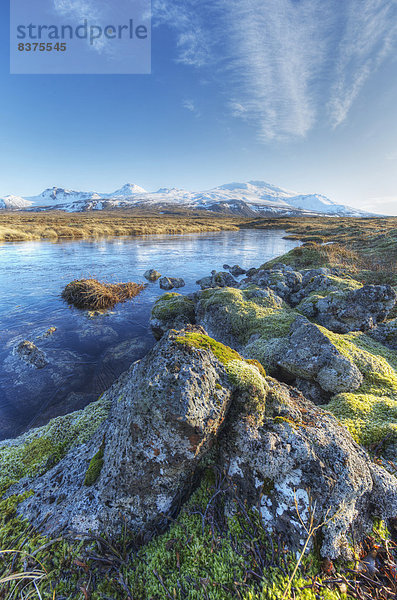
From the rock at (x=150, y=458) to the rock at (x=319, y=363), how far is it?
2894 mm

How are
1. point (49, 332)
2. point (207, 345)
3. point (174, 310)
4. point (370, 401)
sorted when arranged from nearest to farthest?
1. point (207, 345)
2. point (370, 401)
3. point (174, 310)
4. point (49, 332)

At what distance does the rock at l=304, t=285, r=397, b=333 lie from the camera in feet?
25.2

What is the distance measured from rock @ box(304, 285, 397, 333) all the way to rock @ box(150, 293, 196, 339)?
595cm

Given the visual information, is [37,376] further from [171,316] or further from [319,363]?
[319,363]

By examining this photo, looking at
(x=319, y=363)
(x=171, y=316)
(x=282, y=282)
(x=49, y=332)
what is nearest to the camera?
(x=319, y=363)

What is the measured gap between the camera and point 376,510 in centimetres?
279

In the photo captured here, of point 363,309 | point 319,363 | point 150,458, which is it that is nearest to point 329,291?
point 363,309

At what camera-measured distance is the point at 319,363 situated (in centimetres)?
508

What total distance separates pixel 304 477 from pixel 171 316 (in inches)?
359

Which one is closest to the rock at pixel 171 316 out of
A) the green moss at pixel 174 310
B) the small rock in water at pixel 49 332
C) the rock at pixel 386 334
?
the green moss at pixel 174 310

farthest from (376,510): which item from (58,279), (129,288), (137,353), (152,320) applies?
(58,279)

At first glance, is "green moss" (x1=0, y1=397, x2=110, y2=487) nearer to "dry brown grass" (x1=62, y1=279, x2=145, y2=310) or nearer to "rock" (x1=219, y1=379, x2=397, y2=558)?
"rock" (x1=219, y1=379, x2=397, y2=558)

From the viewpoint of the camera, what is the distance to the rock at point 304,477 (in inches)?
100.0

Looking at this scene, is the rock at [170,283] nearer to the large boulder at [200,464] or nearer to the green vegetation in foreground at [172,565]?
the large boulder at [200,464]
